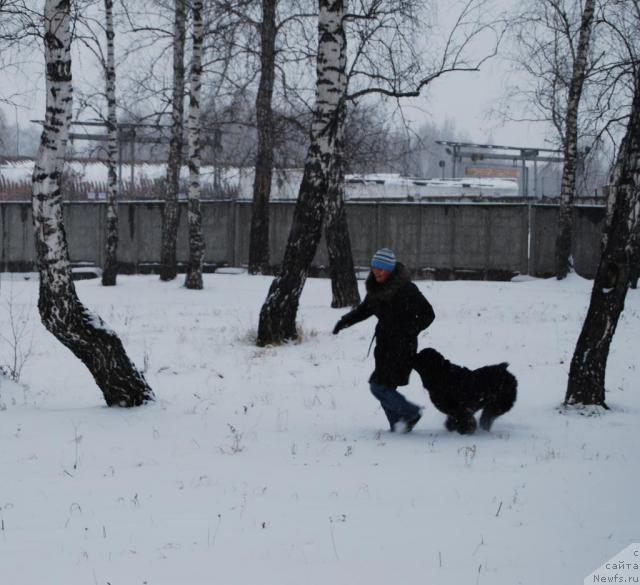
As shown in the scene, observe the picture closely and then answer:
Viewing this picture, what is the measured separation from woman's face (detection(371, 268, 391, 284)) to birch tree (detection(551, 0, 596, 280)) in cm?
1349

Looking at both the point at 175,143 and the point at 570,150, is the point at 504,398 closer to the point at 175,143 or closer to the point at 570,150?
the point at 570,150

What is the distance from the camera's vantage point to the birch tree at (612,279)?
297 inches

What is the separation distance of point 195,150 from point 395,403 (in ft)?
43.1

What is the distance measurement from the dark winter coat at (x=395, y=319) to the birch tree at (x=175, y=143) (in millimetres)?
14570

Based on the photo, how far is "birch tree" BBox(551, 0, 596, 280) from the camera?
19578mm

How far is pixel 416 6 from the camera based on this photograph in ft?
56.3

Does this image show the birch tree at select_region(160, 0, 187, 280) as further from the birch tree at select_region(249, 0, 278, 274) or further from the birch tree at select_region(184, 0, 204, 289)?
the birch tree at select_region(249, 0, 278, 274)

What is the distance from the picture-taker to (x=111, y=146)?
20.0 metres

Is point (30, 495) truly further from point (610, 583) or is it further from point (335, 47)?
point (335, 47)

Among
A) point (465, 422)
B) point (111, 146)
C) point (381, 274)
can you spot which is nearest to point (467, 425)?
point (465, 422)

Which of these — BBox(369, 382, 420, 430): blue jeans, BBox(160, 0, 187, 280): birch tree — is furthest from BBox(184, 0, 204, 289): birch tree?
BBox(369, 382, 420, 430): blue jeans

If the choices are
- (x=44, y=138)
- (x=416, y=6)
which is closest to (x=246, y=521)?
(x=44, y=138)

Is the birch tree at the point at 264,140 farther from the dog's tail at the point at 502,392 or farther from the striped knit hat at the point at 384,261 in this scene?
the dog's tail at the point at 502,392

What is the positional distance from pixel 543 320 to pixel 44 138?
366 inches
